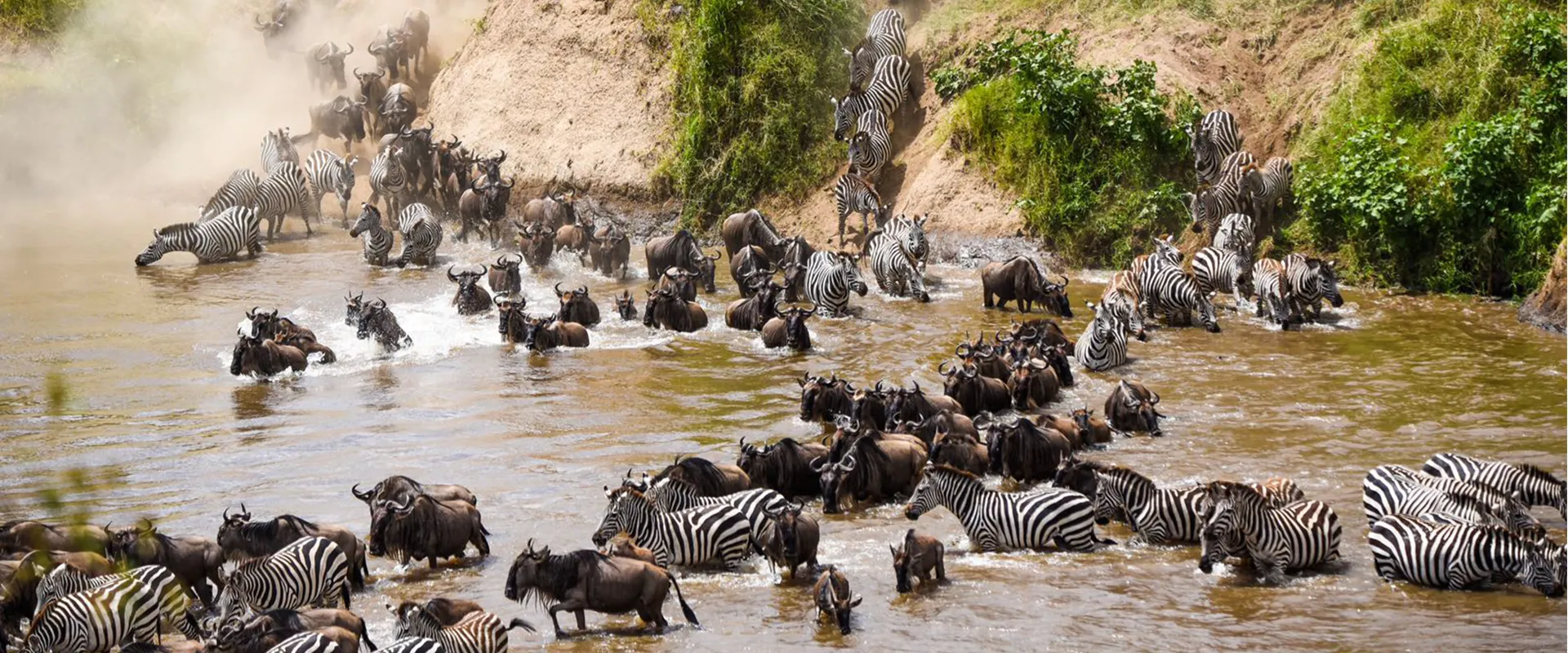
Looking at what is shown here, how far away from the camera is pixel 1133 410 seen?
1452cm

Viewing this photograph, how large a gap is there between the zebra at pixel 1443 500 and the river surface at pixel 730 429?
1.03 feet

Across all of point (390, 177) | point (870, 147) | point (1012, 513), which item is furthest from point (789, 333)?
point (390, 177)

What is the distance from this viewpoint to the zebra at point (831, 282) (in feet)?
67.6

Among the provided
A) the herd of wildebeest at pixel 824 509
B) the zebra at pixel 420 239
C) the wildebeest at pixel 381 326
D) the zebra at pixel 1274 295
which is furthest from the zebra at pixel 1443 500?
the zebra at pixel 420 239

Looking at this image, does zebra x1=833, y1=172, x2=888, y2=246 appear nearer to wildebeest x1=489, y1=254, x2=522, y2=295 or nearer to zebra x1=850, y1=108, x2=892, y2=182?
zebra x1=850, y1=108, x2=892, y2=182

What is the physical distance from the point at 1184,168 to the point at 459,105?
14.3 m

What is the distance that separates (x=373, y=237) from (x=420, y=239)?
781 mm

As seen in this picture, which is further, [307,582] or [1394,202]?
[1394,202]

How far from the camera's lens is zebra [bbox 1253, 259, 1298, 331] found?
19.0 metres

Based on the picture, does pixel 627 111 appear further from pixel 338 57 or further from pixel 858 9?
pixel 338 57

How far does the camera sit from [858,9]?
92.0 ft

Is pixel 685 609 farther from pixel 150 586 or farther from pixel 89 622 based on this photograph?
pixel 89 622

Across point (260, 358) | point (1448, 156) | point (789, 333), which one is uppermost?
point (1448, 156)

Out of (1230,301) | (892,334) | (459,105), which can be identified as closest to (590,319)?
(892,334)
